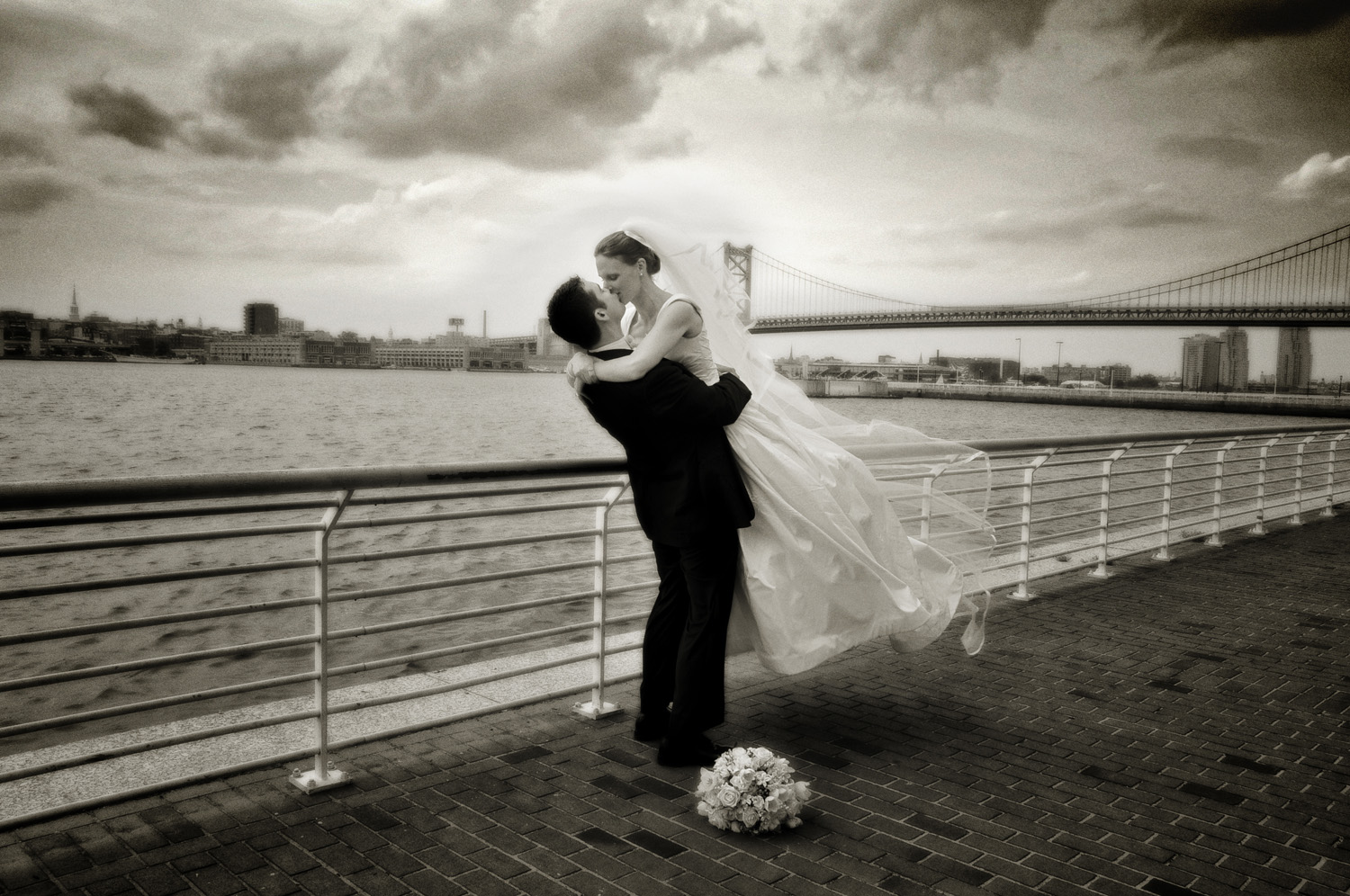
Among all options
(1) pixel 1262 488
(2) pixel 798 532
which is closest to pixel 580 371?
(2) pixel 798 532

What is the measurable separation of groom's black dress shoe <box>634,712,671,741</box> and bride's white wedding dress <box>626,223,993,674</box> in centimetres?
35

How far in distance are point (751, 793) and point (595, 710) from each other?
1.13 metres

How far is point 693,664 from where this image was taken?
122 inches

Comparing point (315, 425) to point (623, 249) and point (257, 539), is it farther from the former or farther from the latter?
point (623, 249)

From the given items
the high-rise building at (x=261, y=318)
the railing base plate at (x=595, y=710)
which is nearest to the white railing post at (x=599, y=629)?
the railing base plate at (x=595, y=710)

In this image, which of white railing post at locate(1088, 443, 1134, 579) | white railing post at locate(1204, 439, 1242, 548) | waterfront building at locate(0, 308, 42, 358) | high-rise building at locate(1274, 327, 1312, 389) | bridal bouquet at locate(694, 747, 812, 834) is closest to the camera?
bridal bouquet at locate(694, 747, 812, 834)

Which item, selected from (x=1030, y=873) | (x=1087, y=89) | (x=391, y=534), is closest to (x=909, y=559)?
(x=1030, y=873)

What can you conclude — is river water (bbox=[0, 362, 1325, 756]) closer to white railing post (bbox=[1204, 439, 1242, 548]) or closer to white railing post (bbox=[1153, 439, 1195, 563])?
white railing post (bbox=[1153, 439, 1195, 563])

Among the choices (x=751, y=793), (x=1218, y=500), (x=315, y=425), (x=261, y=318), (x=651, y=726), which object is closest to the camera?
(x=751, y=793)

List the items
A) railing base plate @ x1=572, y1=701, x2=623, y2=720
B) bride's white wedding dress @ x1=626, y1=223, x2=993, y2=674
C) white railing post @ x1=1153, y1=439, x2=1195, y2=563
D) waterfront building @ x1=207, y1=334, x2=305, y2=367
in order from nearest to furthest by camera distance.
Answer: bride's white wedding dress @ x1=626, y1=223, x2=993, y2=674 → railing base plate @ x1=572, y1=701, x2=623, y2=720 → white railing post @ x1=1153, y1=439, x2=1195, y2=563 → waterfront building @ x1=207, y1=334, x2=305, y2=367

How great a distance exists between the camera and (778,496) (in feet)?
10.0

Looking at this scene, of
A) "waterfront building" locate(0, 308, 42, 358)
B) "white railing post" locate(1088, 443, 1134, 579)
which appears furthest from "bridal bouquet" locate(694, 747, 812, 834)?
"waterfront building" locate(0, 308, 42, 358)

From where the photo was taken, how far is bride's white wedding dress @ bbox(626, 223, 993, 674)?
3.06 meters

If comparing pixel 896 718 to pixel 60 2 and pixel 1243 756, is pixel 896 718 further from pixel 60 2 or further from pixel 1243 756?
pixel 60 2
